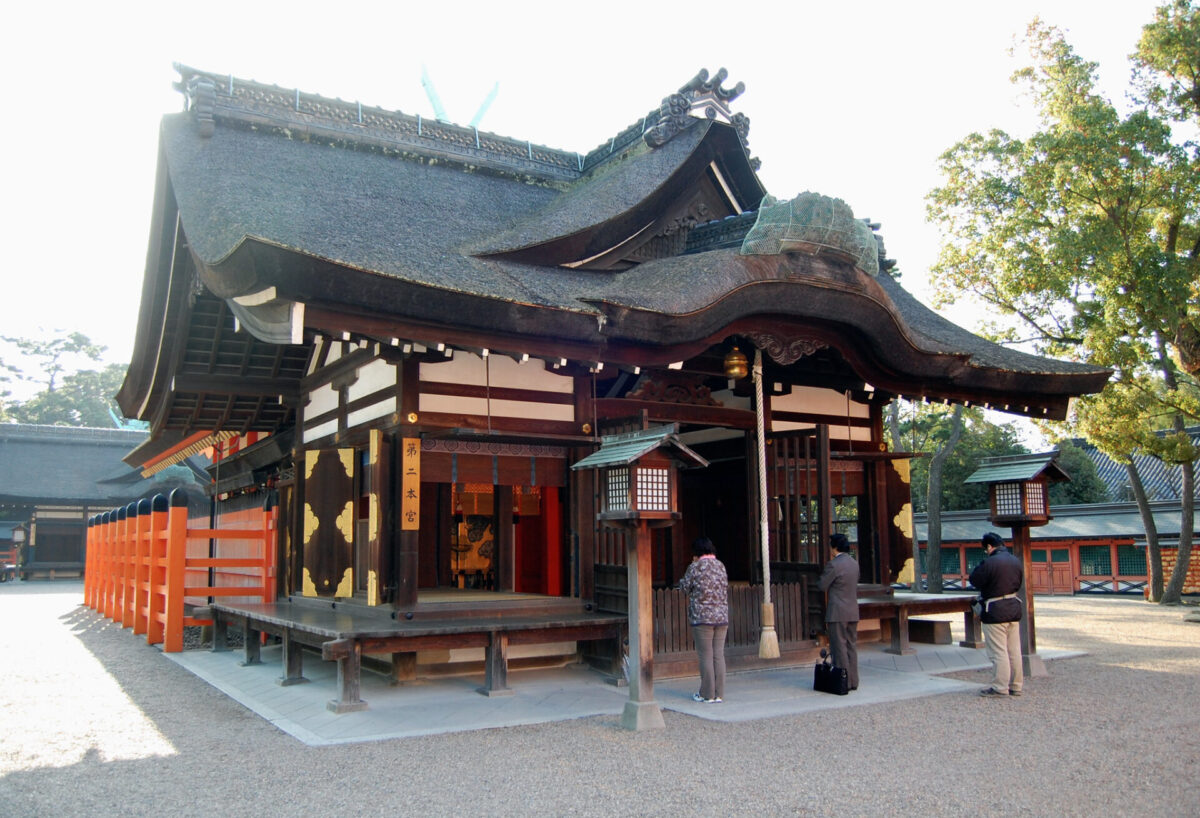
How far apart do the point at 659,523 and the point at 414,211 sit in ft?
18.2

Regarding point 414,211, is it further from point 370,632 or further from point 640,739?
point 640,739

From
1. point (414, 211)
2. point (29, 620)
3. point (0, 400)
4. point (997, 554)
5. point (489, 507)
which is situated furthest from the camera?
point (0, 400)

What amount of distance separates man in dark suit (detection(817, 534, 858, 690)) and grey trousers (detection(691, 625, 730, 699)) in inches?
47.4

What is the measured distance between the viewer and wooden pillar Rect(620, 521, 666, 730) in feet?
22.3

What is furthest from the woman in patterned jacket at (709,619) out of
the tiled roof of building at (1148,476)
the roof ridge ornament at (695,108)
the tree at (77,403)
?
the tree at (77,403)

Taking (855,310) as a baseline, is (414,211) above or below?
above

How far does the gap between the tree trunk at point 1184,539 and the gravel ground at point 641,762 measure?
38.9ft

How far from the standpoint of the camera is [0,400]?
185ft

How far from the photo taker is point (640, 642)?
686 centimetres

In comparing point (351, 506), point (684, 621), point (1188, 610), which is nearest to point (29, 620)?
point (351, 506)

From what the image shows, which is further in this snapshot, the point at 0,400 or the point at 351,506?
the point at 0,400

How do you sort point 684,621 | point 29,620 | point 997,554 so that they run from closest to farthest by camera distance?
point 997,554 → point 684,621 → point 29,620

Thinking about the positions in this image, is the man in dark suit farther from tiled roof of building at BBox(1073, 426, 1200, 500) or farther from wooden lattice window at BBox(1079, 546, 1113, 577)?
wooden lattice window at BBox(1079, 546, 1113, 577)

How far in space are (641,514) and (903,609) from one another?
17.1 ft
